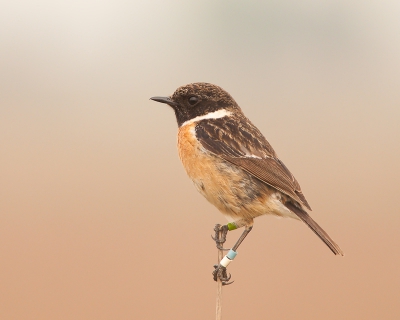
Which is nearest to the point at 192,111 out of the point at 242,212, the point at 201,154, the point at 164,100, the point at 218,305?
the point at 164,100

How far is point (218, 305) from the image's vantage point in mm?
3273

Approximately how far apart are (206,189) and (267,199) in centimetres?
46

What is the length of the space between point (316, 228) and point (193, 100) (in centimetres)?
157

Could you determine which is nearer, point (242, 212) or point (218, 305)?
point (218, 305)

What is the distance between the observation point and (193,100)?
14.9ft

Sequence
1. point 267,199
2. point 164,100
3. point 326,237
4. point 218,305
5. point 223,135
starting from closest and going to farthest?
point 218,305, point 326,237, point 267,199, point 223,135, point 164,100

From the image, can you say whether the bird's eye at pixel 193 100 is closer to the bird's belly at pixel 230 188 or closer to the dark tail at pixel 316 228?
the bird's belly at pixel 230 188

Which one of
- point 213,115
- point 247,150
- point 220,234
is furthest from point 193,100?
point 220,234

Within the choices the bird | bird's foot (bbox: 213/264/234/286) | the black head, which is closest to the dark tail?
the bird

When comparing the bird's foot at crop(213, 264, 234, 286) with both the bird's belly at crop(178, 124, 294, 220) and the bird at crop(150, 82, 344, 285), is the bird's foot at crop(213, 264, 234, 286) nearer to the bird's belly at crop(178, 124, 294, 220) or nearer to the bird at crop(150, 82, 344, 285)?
the bird at crop(150, 82, 344, 285)

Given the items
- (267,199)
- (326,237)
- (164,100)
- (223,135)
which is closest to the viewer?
(326,237)

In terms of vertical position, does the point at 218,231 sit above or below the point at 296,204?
below

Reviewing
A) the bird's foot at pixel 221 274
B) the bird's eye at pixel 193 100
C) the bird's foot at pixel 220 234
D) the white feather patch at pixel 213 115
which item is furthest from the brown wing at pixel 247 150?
the bird's foot at pixel 221 274

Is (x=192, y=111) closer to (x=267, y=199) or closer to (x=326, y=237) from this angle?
(x=267, y=199)
